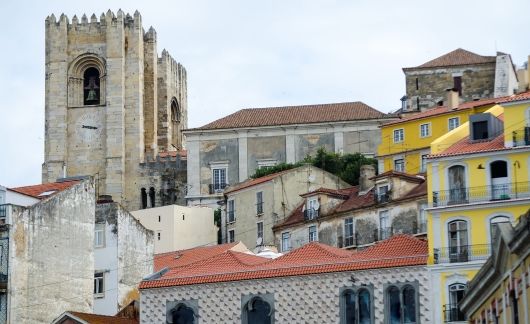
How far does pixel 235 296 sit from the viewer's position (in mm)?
69688

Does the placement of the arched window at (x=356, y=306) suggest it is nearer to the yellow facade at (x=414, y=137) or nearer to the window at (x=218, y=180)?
the yellow facade at (x=414, y=137)

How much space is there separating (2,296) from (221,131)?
51.8 m

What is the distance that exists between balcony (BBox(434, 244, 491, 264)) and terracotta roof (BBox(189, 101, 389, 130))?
5700cm

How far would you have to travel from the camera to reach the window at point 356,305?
2633 inches

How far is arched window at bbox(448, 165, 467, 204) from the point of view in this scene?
67250 millimetres

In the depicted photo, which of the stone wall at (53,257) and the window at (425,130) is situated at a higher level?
the window at (425,130)

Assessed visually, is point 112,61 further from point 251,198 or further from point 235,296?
point 235,296

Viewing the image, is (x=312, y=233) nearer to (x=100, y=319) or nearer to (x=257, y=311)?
(x=100, y=319)

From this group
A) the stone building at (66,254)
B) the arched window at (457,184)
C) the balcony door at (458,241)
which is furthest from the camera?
the stone building at (66,254)

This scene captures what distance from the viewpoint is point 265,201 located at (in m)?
100

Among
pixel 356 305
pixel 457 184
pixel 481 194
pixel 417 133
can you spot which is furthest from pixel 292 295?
pixel 417 133

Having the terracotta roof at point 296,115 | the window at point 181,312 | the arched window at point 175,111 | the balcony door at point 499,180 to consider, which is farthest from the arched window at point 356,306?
the arched window at point 175,111

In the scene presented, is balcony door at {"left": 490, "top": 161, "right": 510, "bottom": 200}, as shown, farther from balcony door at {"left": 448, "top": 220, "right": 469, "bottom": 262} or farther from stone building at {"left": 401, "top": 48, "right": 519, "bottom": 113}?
stone building at {"left": 401, "top": 48, "right": 519, "bottom": 113}

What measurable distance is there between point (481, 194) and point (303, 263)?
8.19 meters
